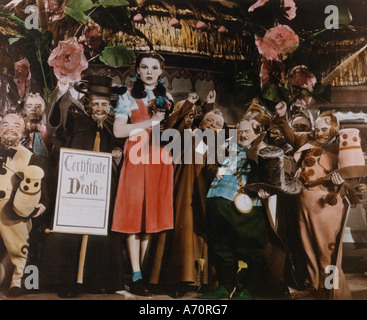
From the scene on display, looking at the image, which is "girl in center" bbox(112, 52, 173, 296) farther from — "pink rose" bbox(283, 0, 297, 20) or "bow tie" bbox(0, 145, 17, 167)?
"pink rose" bbox(283, 0, 297, 20)

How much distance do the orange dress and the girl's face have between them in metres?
0.20

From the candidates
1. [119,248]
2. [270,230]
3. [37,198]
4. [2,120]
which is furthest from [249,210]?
[2,120]

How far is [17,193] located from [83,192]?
46cm

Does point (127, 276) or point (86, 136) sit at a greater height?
point (86, 136)

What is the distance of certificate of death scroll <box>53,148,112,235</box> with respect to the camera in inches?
124

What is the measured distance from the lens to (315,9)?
137 inches

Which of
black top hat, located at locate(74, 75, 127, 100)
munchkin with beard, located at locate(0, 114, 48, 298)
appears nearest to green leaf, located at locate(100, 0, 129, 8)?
black top hat, located at locate(74, 75, 127, 100)

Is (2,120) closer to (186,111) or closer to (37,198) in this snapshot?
(37,198)

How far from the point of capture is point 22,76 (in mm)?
3297

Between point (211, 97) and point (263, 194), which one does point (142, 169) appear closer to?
point (211, 97)

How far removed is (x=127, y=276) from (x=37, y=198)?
854mm

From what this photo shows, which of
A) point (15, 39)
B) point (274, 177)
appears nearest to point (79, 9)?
point (15, 39)

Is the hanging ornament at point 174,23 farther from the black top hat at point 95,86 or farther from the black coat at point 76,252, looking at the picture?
the black coat at point 76,252

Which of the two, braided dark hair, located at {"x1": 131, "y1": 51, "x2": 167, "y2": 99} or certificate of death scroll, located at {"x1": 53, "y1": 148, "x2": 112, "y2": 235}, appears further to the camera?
braided dark hair, located at {"x1": 131, "y1": 51, "x2": 167, "y2": 99}
